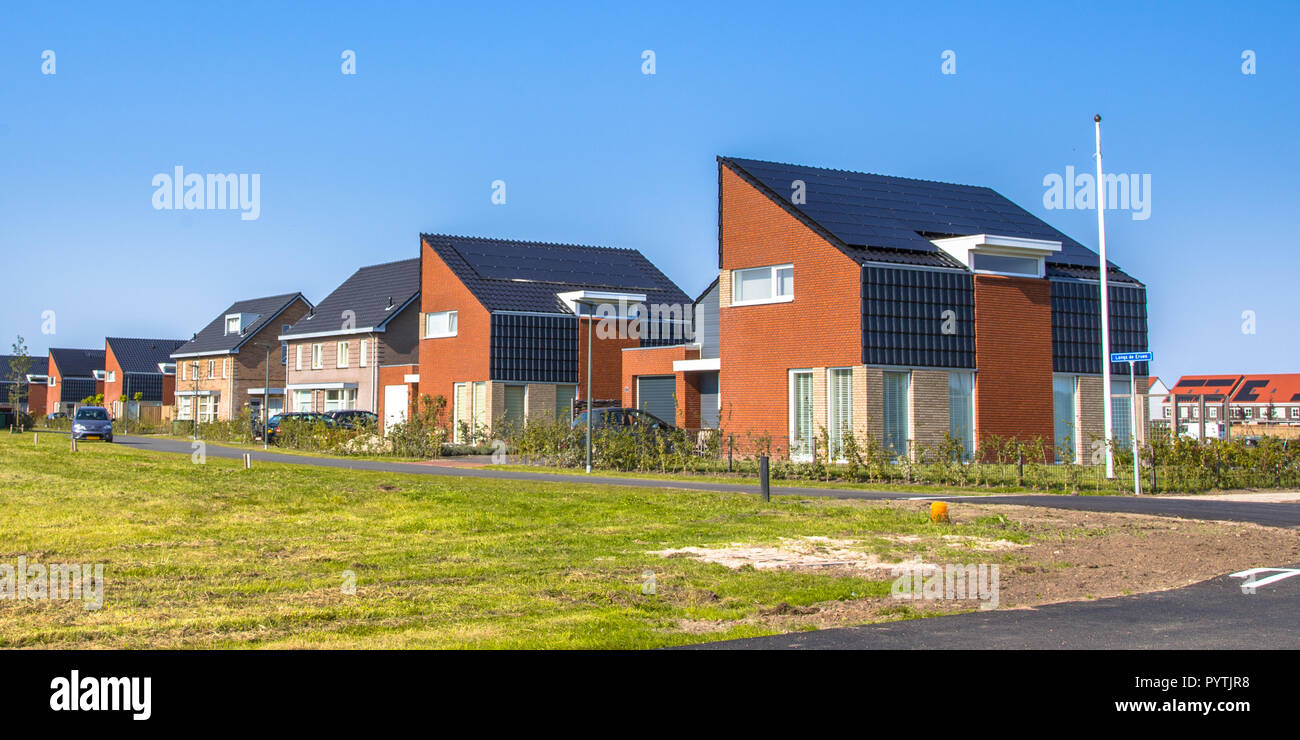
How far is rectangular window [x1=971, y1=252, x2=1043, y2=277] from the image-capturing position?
29609 mm

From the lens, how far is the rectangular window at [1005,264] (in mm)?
29609

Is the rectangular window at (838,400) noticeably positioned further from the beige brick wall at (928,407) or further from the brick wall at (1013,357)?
the brick wall at (1013,357)

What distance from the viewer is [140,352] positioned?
298ft

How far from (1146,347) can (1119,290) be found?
1861 millimetres

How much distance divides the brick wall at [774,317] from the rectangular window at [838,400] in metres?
0.25

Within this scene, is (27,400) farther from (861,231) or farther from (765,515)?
Result: (765,515)

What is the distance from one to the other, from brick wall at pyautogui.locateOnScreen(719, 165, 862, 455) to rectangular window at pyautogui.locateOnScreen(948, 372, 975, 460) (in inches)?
121

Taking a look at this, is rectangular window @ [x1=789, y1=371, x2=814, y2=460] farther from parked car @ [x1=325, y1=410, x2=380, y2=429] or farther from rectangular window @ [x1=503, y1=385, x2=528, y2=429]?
parked car @ [x1=325, y1=410, x2=380, y2=429]

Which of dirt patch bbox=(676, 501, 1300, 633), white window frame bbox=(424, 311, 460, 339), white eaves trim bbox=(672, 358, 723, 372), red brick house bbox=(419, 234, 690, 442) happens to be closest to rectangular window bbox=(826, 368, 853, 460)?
white eaves trim bbox=(672, 358, 723, 372)

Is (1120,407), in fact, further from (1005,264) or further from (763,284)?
(763,284)

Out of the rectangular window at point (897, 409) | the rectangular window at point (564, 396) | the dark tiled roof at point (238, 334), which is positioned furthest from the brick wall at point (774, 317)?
the dark tiled roof at point (238, 334)

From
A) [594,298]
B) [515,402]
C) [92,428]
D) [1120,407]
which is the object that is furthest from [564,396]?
[1120,407]

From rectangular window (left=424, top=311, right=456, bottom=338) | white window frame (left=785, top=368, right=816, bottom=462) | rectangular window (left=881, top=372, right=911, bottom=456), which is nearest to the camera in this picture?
rectangular window (left=881, top=372, right=911, bottom=456)
